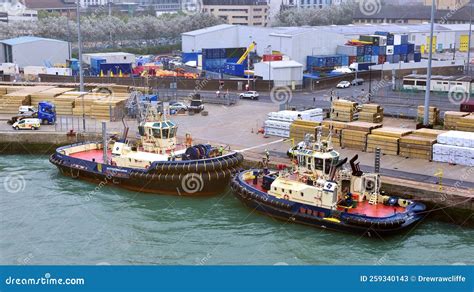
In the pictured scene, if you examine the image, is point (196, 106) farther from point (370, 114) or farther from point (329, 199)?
point (329, 199)

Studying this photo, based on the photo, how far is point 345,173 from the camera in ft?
83.6

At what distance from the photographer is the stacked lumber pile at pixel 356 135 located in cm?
3291

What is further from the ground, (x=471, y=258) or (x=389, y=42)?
(x=389, y=42)

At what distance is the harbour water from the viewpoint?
21.8 m

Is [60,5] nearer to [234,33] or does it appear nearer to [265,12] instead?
[265,12]

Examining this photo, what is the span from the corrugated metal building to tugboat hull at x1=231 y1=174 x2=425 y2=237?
1886 inches

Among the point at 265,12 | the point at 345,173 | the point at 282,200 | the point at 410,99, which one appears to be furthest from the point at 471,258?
the point at 265,12

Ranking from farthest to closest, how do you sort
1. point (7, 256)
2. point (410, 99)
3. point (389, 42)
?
point (389, 42) → point (410, 99) → point (7, 256)

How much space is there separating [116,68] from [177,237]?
44.3 metres

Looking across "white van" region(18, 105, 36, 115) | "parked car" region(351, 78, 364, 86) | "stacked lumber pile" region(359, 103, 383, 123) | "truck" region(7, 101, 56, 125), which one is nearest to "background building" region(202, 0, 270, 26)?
"parked car" region(351, 78, 364, 86)

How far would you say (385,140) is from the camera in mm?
32000

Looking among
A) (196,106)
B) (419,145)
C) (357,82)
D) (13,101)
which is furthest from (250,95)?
(419,145)

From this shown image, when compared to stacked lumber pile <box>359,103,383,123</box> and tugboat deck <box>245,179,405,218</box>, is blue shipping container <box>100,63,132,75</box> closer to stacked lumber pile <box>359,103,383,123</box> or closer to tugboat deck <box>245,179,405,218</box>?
stacked lumber pile <box>359,103,383,123</box>

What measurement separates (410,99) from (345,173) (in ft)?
86.4
